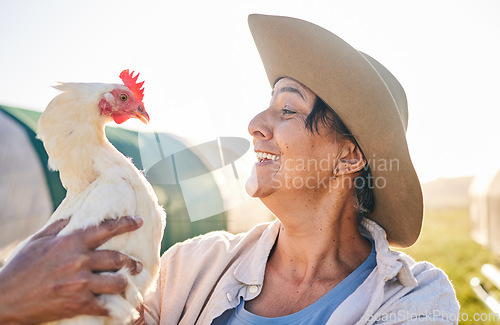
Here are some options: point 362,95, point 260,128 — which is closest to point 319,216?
point 260,128

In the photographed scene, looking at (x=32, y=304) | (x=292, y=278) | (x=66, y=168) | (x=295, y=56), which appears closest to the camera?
(x=32, y=304)

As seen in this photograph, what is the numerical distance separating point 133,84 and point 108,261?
1.02 m

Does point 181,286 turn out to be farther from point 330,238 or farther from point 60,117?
point 60,117

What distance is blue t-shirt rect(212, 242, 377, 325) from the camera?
6.34 feet

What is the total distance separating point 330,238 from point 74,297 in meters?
1.28

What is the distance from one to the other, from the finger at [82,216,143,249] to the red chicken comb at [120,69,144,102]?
0.78m

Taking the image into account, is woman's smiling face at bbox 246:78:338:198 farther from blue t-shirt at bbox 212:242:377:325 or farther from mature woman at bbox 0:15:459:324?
blue t-shirt at bbox 212:242:377:325

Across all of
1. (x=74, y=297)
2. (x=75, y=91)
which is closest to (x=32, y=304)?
(x=74, y=297)

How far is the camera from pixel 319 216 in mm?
2191

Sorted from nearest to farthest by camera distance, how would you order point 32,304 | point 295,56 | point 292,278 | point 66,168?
1. point 32,304
2. point 66,168
3. point 295,56
4. point 292,278

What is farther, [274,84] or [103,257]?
[274,84]

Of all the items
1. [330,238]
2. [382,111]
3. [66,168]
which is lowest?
[330,238]

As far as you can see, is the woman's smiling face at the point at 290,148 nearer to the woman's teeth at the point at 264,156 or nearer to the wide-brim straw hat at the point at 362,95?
the woman's teeth at the point at 264,156

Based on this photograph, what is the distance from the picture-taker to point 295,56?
2.06 meters
